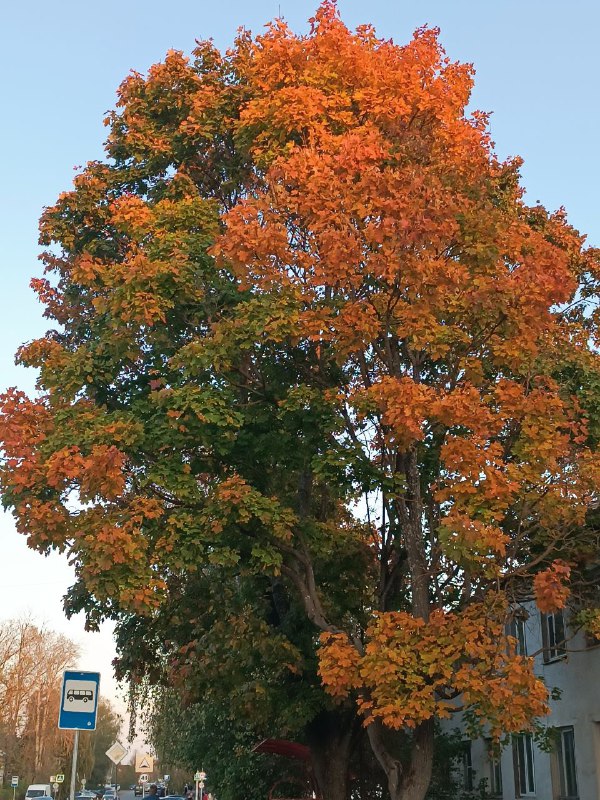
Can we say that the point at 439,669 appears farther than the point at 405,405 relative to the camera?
No

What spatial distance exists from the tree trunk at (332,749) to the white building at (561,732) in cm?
289

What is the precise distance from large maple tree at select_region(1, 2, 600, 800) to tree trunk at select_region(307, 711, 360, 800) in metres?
2.35

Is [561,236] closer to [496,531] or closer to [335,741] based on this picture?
[496,531]

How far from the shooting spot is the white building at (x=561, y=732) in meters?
18.9

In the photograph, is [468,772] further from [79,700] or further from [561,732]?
[79,700]

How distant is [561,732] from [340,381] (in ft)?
31.3

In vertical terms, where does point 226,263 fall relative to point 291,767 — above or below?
above

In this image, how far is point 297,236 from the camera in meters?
15.7

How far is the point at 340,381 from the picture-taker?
54.0ft

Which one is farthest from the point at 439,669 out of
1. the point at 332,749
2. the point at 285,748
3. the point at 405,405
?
the point at 285,748

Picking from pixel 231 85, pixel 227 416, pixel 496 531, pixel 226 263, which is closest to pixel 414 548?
pixel 496 531

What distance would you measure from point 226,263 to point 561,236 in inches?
266

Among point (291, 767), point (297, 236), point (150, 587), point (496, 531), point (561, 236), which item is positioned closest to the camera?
point (496, 531)

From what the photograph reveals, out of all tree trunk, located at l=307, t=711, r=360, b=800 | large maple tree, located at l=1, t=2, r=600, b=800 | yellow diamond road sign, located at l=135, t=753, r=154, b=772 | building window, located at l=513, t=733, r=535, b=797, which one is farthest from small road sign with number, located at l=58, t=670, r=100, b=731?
yellow diamond road sign, located at l=135, t=753, r=154, b=772
